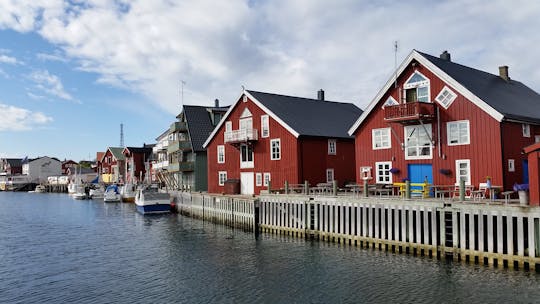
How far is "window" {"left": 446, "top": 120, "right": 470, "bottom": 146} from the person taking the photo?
82.2 feet

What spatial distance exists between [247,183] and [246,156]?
2.47 meters

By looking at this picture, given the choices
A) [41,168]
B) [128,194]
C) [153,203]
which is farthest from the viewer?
[41,168]

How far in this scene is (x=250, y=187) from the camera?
4009cm

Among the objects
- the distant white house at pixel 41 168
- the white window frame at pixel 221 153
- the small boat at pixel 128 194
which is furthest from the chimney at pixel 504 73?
the distant white house at pixel 41 168

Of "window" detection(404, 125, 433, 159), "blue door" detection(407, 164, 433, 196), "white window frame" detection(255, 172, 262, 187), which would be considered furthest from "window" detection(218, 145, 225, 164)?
"blue door" detection(407, 164, 433, 196)

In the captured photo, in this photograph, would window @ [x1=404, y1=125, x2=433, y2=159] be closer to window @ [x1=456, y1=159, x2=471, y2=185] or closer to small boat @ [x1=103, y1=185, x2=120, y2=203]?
window @ [x1=456, y1=159, x2=471, y2=185]

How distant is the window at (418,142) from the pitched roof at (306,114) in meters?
9.36

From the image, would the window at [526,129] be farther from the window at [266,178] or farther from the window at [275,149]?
the window at [266,178]

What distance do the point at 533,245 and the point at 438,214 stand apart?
14.6ft

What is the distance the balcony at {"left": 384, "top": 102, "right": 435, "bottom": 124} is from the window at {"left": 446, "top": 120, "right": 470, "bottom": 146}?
4.03 ft

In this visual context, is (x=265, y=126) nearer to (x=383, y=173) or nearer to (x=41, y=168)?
(x=383, y=173)

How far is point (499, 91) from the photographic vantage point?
28500 mm

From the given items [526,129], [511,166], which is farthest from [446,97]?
[511,166]

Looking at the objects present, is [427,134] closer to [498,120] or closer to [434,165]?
[434,165]
